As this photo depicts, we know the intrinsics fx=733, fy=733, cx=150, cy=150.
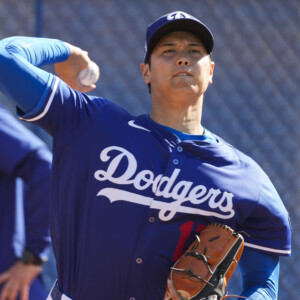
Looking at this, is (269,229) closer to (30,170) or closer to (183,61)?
(183,61)

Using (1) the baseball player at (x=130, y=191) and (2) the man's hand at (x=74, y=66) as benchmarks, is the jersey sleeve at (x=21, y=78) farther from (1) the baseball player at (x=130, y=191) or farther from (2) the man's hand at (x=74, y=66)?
(2) the man's hand at (x=74, y=66)

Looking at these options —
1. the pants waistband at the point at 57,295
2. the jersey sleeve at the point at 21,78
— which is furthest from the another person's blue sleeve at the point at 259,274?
the jersey sleeve at the point at 21,78

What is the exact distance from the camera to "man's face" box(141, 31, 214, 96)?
8.59 ft

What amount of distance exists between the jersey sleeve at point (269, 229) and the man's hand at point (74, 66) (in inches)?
31.4

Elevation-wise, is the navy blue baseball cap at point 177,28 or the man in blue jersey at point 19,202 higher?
the navy blue baseball cap at point 177,28

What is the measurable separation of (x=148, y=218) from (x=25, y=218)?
1.09 metres

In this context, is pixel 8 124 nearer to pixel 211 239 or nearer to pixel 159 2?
pixel 211 239

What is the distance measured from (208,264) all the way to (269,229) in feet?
1.11

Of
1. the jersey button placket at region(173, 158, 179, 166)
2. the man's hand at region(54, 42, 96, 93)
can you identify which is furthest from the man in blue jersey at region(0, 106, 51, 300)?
the jersey button placket at region(173, 158, 179, 166)

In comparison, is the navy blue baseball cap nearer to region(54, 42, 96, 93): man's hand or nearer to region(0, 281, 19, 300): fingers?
region(54, 42, 96, 93): man's hand

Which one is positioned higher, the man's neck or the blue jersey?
the man's neck

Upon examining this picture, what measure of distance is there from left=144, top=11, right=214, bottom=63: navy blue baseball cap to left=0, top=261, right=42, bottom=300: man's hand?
1.15 meters

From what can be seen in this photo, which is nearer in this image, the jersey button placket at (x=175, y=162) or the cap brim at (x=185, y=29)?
the jersey button placket at (x=175, y=162)

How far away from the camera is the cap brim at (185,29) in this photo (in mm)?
2693
